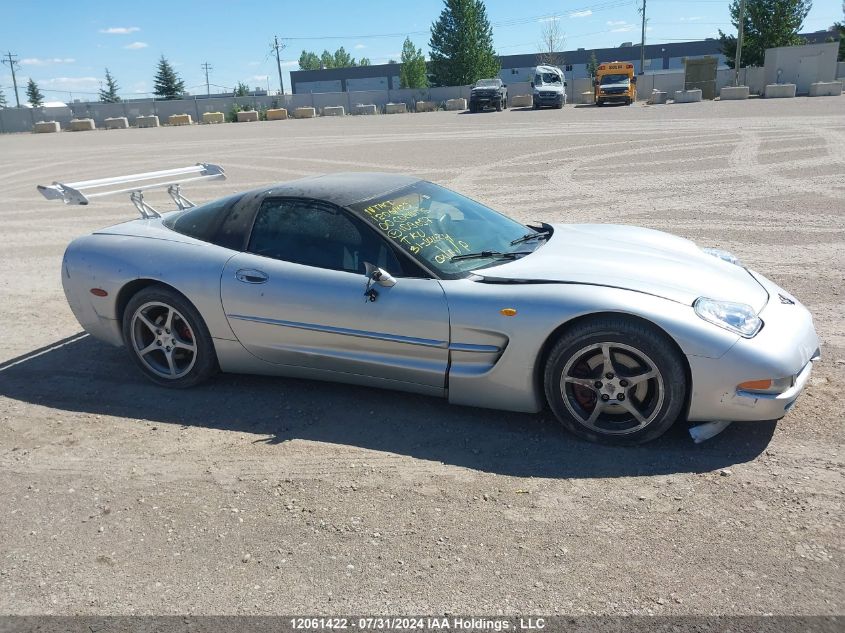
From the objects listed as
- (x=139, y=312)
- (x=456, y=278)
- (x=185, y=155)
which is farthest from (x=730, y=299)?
(x=185, y=155)

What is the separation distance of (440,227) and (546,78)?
3750cm

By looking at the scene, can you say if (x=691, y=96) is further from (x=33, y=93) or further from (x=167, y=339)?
(x=33, y=93)

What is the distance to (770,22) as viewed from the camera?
184ft

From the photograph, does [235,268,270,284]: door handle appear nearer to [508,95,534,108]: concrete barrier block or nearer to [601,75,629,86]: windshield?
[601,75,629,86]: windshield

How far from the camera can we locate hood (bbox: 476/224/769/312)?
3.73 metres

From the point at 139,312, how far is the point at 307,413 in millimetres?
1412

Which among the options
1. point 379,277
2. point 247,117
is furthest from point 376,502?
point 247,117

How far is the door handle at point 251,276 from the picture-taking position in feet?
14.0

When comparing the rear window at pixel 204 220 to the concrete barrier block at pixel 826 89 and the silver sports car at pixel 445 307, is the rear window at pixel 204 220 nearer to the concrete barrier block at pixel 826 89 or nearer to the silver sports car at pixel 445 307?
the silver sports car at pixel 445 307

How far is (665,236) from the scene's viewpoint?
15.9 ft

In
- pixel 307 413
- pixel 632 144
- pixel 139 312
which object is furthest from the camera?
pixel 632 144

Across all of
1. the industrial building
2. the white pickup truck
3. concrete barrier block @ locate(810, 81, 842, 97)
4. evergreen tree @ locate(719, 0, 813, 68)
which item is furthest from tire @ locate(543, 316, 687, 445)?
the industrial building

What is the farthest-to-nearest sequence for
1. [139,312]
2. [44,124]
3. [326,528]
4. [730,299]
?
1. [44,124]
2. [139,312]
3. [730,299]
4. [326,528]

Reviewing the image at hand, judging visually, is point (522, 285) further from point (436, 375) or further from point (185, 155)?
point (185, 155)
